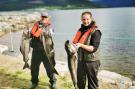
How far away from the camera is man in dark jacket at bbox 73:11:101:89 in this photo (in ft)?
35.7

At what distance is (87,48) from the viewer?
10797mm

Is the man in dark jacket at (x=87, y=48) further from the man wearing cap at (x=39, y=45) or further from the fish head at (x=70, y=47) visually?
the man wearing cap at (x=39, y=45)

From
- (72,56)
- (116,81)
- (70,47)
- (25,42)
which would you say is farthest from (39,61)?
(116,81)

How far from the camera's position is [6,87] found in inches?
615

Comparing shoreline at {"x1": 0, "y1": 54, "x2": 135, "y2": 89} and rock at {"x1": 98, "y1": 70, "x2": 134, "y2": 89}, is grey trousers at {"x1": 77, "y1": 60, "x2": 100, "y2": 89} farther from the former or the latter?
rock at {"x1": 98, "y1": 70, "x2": 134, "y2": 89}

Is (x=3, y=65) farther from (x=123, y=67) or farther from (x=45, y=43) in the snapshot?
(x=123, y=67)

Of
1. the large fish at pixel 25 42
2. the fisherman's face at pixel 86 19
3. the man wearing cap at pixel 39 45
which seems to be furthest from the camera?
the large fish at pixel 25 42

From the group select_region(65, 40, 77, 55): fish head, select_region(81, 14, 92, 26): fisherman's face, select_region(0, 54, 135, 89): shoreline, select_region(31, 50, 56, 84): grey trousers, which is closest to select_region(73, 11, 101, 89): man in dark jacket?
select_region(81, 14, 92, 26): fisherman's face

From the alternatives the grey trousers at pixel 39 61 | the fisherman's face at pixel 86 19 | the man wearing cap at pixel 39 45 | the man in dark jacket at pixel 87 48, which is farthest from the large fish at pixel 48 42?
the fisherman's face at pixel 86 19

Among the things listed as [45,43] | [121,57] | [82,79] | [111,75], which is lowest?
[121,57]

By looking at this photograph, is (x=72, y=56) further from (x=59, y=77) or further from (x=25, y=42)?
(x=59, y=77)

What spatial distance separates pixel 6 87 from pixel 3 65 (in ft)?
14.8

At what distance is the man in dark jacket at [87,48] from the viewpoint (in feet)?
35.7

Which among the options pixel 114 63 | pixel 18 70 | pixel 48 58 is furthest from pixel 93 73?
pixel 114 63
